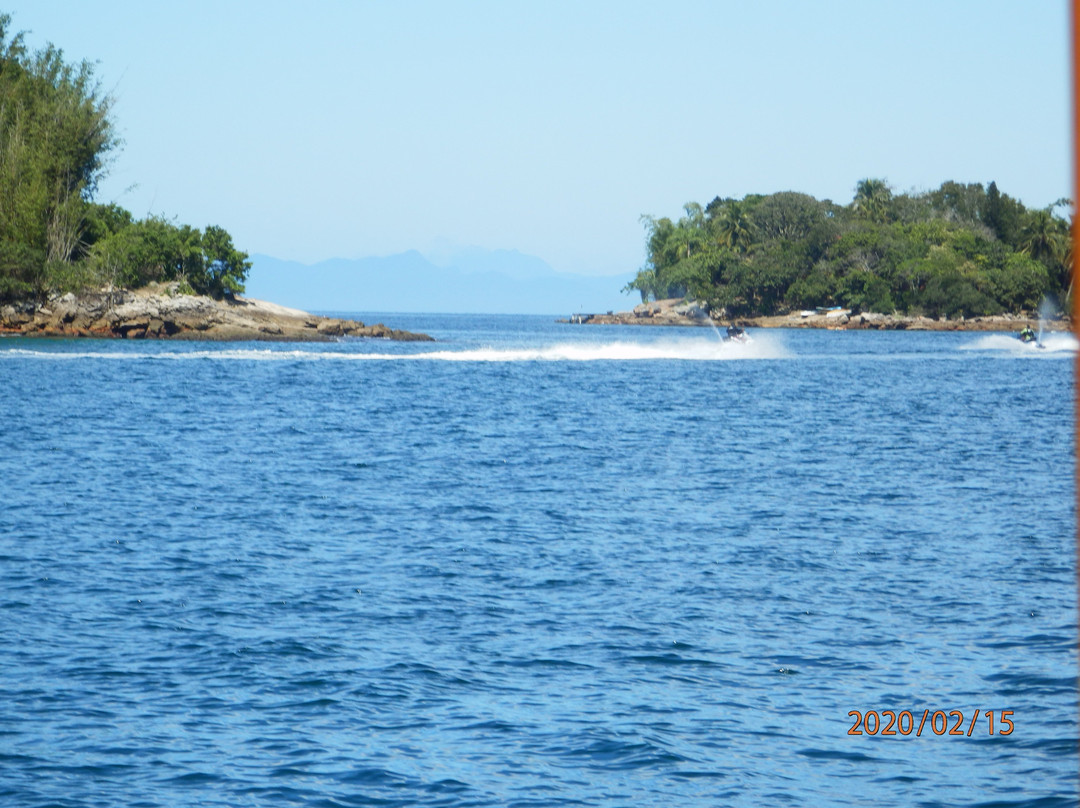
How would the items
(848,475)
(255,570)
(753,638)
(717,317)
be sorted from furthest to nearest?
(717,317) < (848,475) < (255,570) < (753,638)

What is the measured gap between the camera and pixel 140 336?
96375 mm

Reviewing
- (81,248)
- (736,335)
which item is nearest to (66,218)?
(81,248)

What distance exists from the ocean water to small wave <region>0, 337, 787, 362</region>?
135ft

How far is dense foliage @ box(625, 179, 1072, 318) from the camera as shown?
14700 centimetres

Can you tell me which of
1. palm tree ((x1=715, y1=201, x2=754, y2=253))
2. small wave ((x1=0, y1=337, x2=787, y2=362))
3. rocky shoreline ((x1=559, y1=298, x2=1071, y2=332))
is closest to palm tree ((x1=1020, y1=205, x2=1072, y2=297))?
rocky shoreline ((x1=559, y1=298, x2=1071, y2=332))

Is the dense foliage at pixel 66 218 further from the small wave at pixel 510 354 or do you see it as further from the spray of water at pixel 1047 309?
the spray of water at pixel 1047 309

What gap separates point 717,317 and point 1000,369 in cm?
9164

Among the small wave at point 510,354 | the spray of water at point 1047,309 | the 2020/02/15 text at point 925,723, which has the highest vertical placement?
the spray of water at point 1047,309

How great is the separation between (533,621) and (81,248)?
91.8 m

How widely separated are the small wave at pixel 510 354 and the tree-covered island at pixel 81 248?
11730 mm

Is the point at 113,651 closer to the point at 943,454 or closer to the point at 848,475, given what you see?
the point at 848,475

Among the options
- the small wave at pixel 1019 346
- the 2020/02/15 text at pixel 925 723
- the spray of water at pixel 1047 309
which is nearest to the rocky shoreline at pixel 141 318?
the small wave at pixel 1019 346

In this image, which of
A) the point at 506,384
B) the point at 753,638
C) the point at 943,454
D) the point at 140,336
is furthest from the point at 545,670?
the point at 140,336

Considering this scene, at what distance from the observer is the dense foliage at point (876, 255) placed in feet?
482
